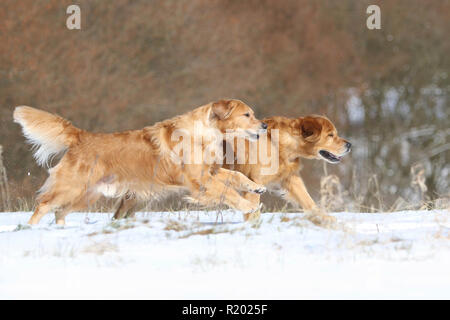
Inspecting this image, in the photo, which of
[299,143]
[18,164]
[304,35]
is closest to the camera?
[299,143]

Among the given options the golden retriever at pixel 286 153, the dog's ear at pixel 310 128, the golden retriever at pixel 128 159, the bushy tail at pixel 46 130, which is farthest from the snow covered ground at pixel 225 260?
the dog's ear at pixel 310 128

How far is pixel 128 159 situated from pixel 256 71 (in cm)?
813

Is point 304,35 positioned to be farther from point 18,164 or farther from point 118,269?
point 118,269

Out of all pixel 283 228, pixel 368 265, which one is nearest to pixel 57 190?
pixel 283 228

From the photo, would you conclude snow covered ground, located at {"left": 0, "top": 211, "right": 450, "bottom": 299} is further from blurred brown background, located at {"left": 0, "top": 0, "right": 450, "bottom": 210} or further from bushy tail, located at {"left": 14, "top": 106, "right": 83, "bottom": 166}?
blurred brown background, located at {"left": 0, "top": 0, "right": 450, "bottom": 210}

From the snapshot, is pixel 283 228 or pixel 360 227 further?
pixel 360 227

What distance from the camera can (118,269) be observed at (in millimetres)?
4090

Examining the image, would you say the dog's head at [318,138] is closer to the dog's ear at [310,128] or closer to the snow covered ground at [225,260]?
the dog's ear at [310,128]

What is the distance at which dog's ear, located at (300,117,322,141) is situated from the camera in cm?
673

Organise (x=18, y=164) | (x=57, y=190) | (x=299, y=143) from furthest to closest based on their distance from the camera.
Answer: (x=18, y=164)
(x=299, y=143)
(x=57, y=190)

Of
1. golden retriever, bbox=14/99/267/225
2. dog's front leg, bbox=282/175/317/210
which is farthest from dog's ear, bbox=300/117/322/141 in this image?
golden retriever, bbox=14/99/267/225

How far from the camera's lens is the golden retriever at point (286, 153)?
21.5 ft

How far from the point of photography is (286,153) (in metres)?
6.73
